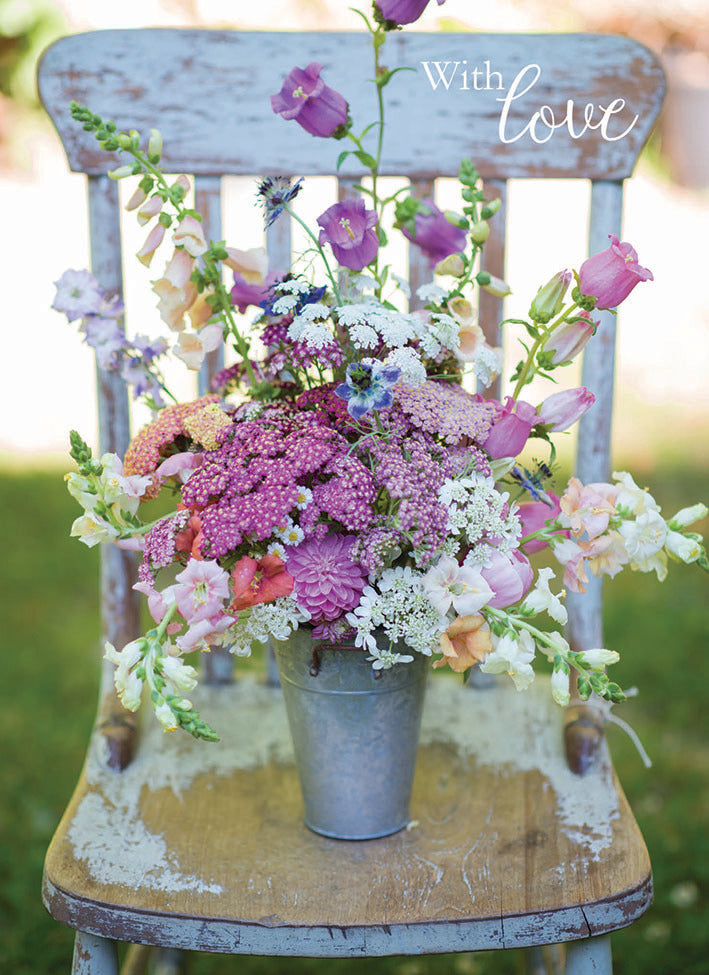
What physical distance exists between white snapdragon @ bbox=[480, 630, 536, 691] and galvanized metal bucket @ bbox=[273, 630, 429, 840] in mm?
138

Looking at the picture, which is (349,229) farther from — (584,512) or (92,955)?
(92,955)

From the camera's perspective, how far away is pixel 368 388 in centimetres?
75

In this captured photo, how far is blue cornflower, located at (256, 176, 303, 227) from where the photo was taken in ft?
2.70

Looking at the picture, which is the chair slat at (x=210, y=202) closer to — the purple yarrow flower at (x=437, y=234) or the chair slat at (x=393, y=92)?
the chair slat at (x=393, y=92)

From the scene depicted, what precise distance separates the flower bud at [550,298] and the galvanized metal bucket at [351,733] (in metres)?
0.31

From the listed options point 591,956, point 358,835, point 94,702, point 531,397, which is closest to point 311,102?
point 358,835

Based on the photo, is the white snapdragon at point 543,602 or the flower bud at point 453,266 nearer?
the white snapdragon at point 543,602

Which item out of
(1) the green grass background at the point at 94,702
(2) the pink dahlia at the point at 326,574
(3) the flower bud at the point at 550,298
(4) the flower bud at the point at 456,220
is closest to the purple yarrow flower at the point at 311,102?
(4) the flower bud at the point at 456,220

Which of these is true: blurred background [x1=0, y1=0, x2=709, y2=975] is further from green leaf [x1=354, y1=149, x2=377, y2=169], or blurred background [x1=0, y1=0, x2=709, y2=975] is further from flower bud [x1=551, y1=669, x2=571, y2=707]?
flower bud [x1=551, y1=669, x2=571, y2=707]

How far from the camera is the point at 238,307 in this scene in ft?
3.22

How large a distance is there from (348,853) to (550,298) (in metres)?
0.53

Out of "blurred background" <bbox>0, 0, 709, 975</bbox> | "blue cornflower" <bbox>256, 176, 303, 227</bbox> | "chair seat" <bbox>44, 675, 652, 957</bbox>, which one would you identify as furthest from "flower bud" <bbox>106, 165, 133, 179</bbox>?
"blurred background" <bbox>0, 0, 709, 975</bbox>

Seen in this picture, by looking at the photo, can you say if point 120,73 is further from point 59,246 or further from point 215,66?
point 59,246

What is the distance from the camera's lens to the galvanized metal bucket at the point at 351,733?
0.87m
